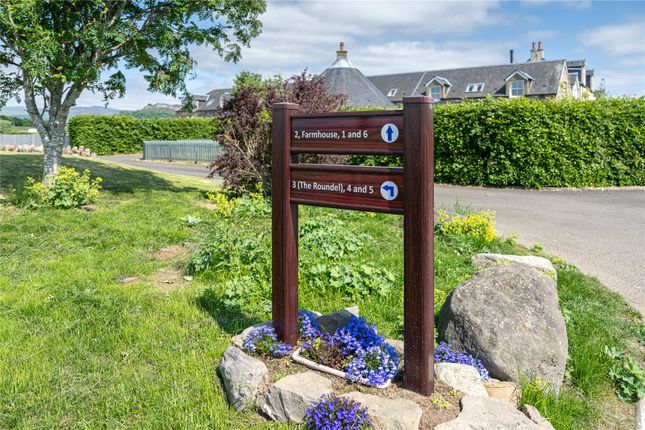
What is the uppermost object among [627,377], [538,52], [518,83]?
[538,52]

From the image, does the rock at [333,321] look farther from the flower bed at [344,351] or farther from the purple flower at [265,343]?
the purple flower at [265,343]

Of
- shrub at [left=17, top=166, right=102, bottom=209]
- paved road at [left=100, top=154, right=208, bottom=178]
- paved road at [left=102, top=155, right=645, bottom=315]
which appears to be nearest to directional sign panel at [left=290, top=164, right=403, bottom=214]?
paved road at [left=102, top=155, right=645, bottom=315]

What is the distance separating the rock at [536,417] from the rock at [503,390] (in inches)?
6.6

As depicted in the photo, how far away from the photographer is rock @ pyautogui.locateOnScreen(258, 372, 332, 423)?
290 cm

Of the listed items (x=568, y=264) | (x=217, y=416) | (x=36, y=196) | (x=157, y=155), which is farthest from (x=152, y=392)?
(x=157, y=155)

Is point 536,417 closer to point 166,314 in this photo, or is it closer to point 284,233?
point 284,233

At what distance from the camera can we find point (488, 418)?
266 centimetres

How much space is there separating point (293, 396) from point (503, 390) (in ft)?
4.49

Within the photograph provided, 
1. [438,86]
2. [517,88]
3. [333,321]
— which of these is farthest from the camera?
[438,86]

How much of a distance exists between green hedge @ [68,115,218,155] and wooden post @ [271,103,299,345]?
93.8ft

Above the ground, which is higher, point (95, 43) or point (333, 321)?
point (95, 43)

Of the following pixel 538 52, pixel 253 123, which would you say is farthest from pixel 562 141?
pixel 538 52

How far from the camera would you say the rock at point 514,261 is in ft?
18.5

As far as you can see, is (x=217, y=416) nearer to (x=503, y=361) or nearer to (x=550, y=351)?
(x=503, y=361)
